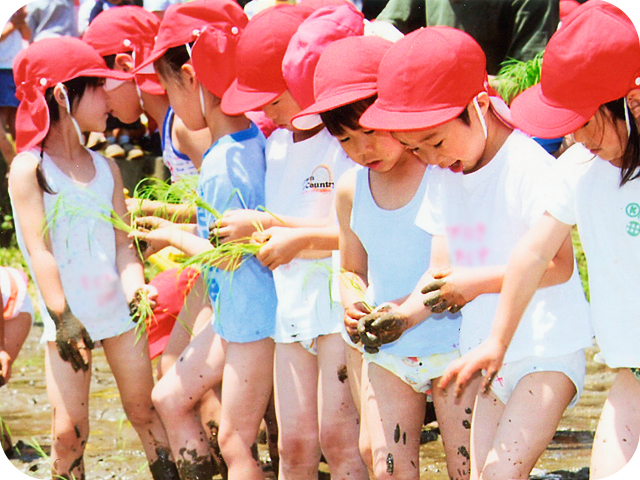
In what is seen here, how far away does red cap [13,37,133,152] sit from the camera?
3.94 m

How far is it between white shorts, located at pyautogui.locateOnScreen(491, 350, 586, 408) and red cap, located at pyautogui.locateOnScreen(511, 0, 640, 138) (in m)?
0.65

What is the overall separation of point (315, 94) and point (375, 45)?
25 cm

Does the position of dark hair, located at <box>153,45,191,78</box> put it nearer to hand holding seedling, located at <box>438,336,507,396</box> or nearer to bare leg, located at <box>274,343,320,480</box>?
bare leg, located at <box>274,343,320,480</box>

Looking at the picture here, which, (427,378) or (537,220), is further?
(427,378)

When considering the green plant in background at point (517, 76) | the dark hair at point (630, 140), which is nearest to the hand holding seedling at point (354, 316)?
the dark hair at point (630, 140)

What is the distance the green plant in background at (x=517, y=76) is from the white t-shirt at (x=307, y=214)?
43.8 inches

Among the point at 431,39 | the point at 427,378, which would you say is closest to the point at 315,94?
the point at 431,39

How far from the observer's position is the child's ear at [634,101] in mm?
2658

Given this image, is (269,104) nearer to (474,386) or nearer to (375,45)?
(375,45)

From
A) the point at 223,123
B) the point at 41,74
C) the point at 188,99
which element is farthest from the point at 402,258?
the point at 41,74

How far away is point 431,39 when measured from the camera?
113 inches

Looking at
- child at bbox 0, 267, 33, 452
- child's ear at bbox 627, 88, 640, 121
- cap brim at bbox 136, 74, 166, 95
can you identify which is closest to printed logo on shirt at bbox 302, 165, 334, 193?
child's ear at bbox 627, 88, 640, 121

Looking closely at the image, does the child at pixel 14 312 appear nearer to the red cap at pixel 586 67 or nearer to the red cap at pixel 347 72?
the red cap at pixel 347 72

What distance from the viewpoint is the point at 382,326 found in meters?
3.00
